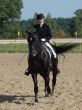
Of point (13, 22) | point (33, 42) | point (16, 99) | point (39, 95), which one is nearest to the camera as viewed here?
point (33, 42)

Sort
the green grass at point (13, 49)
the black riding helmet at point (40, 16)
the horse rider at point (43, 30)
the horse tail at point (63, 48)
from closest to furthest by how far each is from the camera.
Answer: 1. the black riding helmet at point (40, 16)
2. the horse rider at point (43, 30)
3. the horse tail at point (63, 48)
4. the green grass at point (13, 49)

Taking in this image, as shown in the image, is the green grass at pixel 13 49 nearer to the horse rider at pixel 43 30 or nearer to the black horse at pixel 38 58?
the horse rider at pixel 43 30

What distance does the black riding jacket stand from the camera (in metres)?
11.0

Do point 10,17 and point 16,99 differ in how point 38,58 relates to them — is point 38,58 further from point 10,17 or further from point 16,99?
point 10,17

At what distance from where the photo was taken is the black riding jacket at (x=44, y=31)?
1105 centimetres

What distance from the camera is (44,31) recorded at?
11.2 m

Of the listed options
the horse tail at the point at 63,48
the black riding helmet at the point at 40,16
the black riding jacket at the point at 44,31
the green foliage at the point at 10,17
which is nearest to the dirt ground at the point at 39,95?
the horse tail at the point at 63,48

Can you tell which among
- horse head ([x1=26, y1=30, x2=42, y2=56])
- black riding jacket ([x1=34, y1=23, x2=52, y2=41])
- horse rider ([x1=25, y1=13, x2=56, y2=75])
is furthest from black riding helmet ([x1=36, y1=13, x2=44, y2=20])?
horse head ([x1=26, y1=30, x2=42, y2=56])

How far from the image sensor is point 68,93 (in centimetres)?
1201

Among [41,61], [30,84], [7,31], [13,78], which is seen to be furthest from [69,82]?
[7,31]

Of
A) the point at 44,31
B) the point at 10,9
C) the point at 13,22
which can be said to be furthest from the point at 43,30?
the point at 10,9

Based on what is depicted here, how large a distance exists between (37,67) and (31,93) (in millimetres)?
1668

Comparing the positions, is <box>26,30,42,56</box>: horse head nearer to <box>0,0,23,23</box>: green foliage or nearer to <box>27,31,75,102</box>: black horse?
<box>27,31,75,102</box>: black horse

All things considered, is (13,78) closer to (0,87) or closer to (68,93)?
(0,87)
